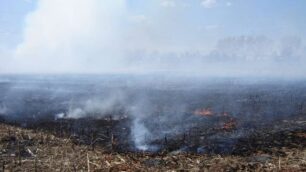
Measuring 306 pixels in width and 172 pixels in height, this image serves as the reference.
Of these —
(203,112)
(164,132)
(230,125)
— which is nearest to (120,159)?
(164,132)

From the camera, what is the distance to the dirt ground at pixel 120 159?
20328 millimetres

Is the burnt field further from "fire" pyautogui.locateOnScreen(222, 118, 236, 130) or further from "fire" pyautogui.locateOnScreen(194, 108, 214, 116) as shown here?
"fire" pyautogui.locateOnScreen(194, 108, 214, 116)

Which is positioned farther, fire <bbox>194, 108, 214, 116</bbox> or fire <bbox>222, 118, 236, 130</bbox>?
fire <bbox>194, 108, 214, 116</bbox>

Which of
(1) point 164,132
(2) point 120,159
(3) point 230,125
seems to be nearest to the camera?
(2) point 120,159

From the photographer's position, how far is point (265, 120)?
40156mm

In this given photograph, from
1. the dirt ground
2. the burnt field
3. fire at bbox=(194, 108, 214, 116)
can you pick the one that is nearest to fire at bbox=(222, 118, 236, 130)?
the burnt field

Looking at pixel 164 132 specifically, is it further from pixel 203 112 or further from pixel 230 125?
pixel 203 112

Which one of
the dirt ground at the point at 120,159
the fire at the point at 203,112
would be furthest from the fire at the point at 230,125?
the dirt ground at the point at 120,159

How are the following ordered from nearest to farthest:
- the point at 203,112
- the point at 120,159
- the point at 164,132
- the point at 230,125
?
1. the point at 120,159
2. the point at 164,132
3. the point at 230,125
4. the point at 203,112

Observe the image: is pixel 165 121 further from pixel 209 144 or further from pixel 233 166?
pixel 233 166

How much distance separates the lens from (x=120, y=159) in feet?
73.8

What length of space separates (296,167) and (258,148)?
638cm

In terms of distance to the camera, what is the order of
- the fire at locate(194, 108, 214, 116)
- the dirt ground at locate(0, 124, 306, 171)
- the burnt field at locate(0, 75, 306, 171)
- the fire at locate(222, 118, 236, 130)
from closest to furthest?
the dirt ground at locate(0, 124, 306, 171) < the burnt field at locate(0, 75, 306, 171) < the fire at locate(222, 118, 236, 130) < the fire at locate(194, 108, 214, 116)

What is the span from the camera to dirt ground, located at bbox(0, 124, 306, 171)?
66.7 feet
